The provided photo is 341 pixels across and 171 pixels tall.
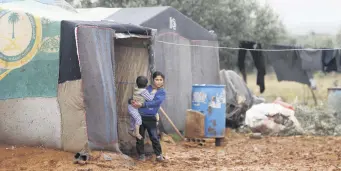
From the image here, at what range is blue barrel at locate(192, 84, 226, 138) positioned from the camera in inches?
476

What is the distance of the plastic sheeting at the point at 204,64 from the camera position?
13976 mm

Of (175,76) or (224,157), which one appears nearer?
(224,157)

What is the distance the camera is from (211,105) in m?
12.1

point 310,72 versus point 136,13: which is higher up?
point 136,13

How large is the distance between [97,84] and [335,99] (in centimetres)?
885

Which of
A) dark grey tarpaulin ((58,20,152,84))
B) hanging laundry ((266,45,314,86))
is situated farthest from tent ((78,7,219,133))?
hanging laundry ((266,45,314,86))

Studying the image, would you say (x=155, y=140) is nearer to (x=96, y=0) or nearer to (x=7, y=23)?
(x=7, y=23)

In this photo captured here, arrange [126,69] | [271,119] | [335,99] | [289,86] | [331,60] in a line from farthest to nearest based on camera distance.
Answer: [289,86], [331,60], [335,99], [271,119], [126,69]

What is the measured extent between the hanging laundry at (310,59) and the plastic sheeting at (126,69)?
9239 millimetres

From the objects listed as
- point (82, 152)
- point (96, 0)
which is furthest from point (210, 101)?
point (96, 0)

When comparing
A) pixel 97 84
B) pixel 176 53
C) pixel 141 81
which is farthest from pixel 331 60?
pixel 97 84

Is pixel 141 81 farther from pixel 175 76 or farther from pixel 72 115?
pixel 175 76

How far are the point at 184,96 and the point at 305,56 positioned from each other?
6065mm

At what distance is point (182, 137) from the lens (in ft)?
41.3
